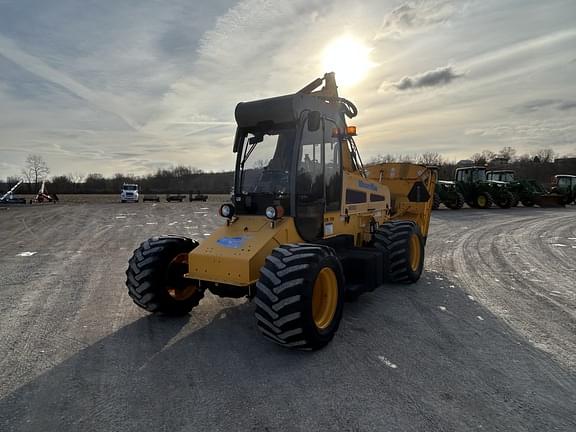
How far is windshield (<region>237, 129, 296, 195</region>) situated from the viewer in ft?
16.8

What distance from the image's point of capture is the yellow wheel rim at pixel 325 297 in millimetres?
4445

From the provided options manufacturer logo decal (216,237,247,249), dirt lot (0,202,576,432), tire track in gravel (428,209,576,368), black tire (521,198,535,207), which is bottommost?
tire track in gravel (428,209,576,368)

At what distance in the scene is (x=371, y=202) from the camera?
23.4 feet

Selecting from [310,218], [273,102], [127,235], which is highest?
[273,102]

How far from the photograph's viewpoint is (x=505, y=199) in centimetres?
2555

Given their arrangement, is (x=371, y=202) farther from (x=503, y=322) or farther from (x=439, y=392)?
(x=439, y=392)

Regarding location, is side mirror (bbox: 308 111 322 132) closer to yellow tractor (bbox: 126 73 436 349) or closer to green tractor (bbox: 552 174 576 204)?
yellow tractor (bbox: 126 73 436 349)

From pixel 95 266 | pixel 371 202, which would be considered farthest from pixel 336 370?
pixel 95 266

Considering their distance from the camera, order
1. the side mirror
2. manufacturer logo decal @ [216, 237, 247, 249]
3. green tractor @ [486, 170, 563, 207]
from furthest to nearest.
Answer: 1. green tractor @ [486, 170, 563, 207]
2. the side mirror
3. manufacturer logo decal @ [216, 237, 247, 249]

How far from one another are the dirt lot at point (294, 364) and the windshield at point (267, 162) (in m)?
1.72

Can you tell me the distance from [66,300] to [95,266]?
2632mm

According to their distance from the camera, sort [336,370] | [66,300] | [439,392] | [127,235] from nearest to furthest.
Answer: [439,392] < [336,370] < [66,300] < [127,235]

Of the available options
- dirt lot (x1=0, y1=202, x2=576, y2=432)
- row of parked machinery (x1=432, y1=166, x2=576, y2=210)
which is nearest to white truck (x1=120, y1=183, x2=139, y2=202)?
row of parked machinery (x1=432, y1=166, x2=576, y2=210)

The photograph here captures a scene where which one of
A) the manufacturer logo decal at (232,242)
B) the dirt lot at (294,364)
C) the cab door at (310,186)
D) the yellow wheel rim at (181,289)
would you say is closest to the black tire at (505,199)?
the dirt lot at (294,364)
